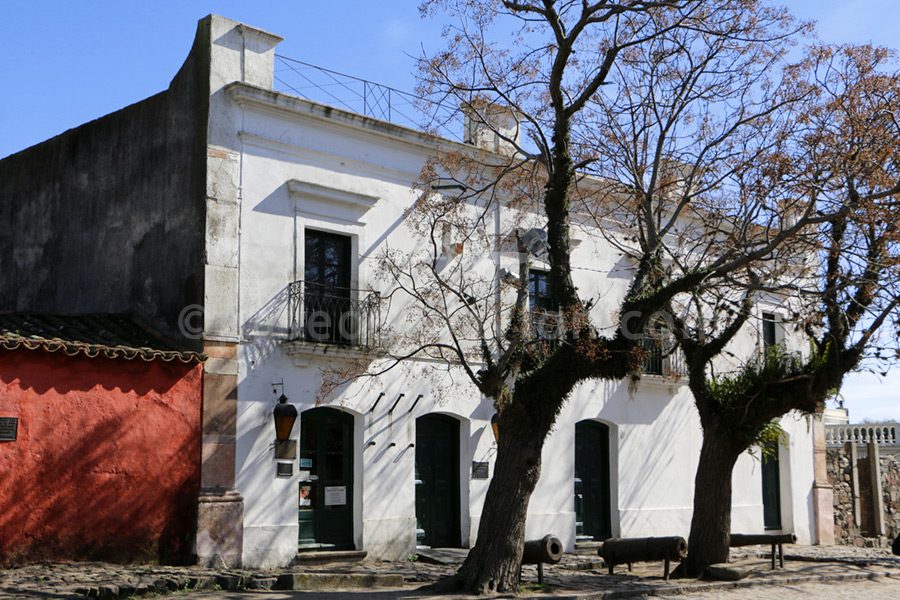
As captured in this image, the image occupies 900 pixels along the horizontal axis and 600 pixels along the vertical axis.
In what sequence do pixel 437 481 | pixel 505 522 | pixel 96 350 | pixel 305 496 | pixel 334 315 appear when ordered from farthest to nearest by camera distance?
pixel 437 481
pixel 334 315
pixel 305 496
pixel 96 350
pixel 505 522

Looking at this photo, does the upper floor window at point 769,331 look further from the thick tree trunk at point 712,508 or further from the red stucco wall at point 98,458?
the red stucco wall at point 98,458

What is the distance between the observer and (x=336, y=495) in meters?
14.5

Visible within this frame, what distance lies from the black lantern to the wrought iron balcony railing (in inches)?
36.9

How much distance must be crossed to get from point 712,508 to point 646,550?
1210 millimetres

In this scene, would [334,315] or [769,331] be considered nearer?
[334,315]

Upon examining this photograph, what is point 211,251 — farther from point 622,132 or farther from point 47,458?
point 622,132

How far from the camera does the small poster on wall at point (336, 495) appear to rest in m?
14.4

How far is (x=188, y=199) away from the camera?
1382 cm

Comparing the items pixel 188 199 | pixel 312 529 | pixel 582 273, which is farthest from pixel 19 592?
pixel 582 273

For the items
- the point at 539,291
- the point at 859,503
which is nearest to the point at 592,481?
the point at 539,291

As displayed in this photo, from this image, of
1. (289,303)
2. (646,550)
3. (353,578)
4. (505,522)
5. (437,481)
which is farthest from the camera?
(437,481)

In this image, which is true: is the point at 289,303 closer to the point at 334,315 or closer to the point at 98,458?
the point at 334,315

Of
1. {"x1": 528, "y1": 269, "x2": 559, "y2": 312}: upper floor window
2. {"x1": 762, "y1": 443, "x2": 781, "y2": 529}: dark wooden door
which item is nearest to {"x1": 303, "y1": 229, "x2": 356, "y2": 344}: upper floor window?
{"x1": 528, "y1": 269, "x2": 559, "y2": 312}: upper floor window

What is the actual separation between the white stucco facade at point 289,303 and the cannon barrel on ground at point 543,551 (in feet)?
11.4
